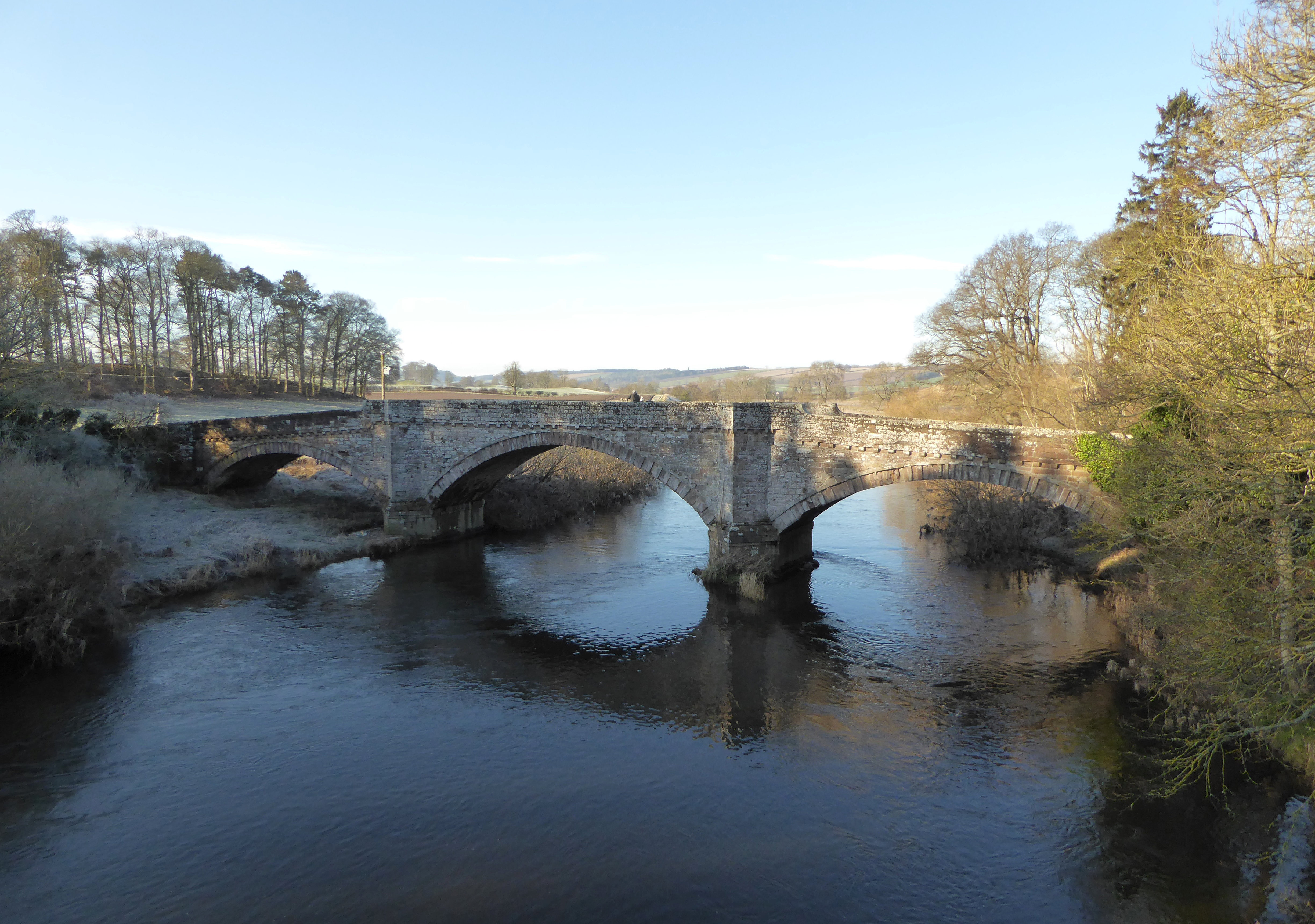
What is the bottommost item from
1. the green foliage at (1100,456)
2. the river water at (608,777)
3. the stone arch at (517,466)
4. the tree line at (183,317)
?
the river water at (608,777)

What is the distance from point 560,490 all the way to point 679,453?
10.6 metres

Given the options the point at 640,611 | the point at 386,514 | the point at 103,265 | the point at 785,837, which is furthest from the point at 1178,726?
the point at 103,265

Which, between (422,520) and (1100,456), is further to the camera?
(422,520)

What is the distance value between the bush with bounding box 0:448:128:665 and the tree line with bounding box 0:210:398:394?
1159 cm

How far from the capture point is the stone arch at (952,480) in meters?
13.9

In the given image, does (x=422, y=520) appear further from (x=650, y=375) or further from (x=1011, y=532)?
(x=650, y=375)

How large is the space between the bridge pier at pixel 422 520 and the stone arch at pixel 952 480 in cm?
1069

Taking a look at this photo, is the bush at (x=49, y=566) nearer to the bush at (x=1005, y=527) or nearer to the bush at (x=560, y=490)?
the bush at (x=560, y=490)

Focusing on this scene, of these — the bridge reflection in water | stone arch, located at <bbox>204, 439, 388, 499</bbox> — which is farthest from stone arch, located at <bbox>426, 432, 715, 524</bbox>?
the bridge reflection in water

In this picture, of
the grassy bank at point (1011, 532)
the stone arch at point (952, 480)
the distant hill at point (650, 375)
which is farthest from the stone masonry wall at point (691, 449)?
the distant hill at point (650, 375)

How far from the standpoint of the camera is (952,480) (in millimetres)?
15945

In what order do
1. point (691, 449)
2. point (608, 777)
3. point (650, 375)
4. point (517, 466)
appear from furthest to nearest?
point (650, 375) < point (517, 466) < point (691, 449) < point (608, 777)

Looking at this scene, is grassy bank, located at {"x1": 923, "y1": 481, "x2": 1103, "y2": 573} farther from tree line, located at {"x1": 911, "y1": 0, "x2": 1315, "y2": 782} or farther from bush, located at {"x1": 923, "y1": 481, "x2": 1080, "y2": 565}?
tree line, located at {"x1": 911, "y1": 0, "x2": 1315, "y2": 782}

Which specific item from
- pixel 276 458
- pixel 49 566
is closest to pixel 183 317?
pixel 276 458
